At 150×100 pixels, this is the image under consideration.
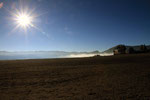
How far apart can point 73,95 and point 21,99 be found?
2.68 m

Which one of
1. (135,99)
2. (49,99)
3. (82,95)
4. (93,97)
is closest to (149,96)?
(135,99)

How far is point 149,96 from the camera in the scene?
477 cm

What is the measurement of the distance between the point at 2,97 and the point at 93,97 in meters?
4.82

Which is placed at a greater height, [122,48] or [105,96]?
[122,48]

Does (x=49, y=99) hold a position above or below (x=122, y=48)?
below

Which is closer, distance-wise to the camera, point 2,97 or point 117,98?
point 117,98

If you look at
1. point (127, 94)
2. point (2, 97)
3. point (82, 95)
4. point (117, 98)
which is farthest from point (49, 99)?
point (127, 94)

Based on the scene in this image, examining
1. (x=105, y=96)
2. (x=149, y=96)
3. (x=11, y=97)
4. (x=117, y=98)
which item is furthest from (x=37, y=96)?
(x=149, y=96)

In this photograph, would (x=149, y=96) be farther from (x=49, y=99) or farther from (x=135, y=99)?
(x=49, y=99)

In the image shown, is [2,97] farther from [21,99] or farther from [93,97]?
[93,97]

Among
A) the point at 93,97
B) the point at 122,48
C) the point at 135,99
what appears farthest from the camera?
the point at 122,48

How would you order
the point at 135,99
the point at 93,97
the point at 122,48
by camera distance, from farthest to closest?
the point at 122,48 < the point at 93,97 < the point at 135,99

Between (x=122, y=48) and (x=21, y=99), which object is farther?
(x=122, y=48)

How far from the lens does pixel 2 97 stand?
201 inches
